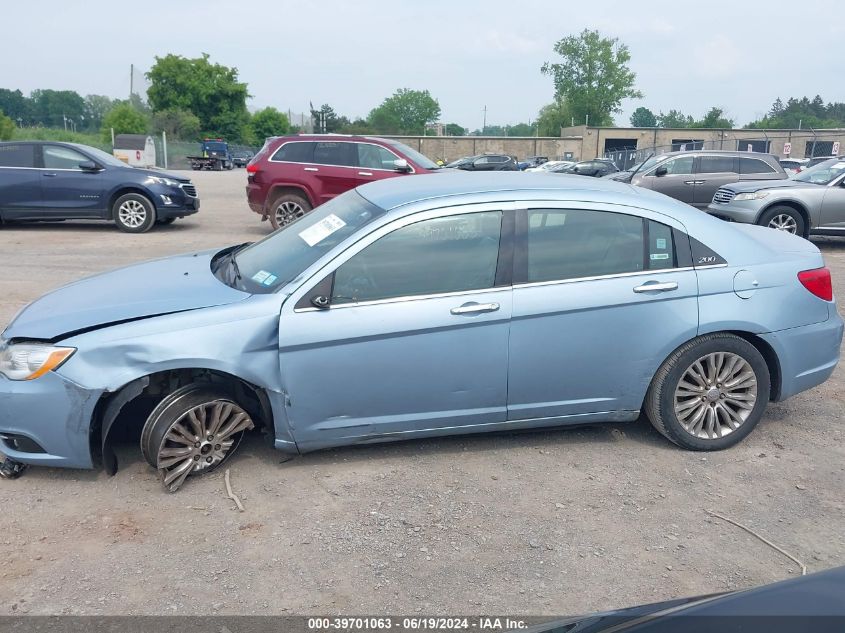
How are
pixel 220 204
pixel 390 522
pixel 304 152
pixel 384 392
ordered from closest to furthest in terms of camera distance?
pixel 390 522 → pixel 384 392 → pixel 304 152 → pixel 220 204

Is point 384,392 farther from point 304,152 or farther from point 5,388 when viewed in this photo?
point 304,152

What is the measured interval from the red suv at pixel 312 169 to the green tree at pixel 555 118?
316ft

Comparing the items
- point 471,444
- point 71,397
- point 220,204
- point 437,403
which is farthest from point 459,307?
point 220,204

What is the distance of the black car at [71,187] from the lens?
12.2m

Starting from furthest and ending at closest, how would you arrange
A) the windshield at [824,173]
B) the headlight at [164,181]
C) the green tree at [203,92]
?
the green tree at [203,92] < the headlight at [164,181] < the windshield at [824,173]

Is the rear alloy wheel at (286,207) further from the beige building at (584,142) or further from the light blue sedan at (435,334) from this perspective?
the beige building at (584,142)

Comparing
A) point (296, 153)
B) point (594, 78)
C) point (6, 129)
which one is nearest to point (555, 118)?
point (594, 78)

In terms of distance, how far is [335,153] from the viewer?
40.8ft

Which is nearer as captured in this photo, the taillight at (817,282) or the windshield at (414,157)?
the taillight at (817,282)

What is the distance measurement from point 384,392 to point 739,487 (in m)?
2.01

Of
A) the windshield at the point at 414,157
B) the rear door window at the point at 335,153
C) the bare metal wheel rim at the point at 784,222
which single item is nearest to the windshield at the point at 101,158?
the rear door window at the point at 335,153

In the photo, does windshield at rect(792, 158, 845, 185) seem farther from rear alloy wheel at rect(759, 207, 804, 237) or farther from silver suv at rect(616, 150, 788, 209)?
silver suv at rect(616, 150, 788, 209)

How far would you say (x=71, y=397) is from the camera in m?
3.54

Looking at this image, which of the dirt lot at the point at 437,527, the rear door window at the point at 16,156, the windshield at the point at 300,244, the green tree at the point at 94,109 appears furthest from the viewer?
the green tree at the point at 94,109
